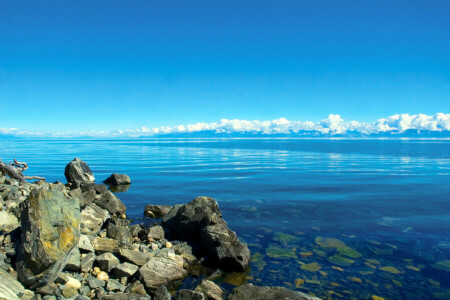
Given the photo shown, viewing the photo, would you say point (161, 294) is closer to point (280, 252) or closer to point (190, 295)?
point (190, 295)

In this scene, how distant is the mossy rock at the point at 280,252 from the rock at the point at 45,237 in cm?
862

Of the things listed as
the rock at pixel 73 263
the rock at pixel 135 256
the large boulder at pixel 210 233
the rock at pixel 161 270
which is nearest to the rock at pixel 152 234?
the large boulder at pixel 210 233

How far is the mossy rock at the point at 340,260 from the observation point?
1397 cm

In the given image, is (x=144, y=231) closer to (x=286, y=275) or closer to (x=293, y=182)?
(x=286, y=275)

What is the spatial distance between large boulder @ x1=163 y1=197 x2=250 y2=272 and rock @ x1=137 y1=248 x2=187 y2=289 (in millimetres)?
1647

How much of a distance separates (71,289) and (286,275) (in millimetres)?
7935

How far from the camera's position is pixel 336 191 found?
32.0 m

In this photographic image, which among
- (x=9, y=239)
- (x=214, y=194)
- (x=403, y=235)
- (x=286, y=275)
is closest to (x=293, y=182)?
(x=214, y=194)

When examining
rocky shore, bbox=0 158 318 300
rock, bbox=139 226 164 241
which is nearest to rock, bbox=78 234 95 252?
rocky shore, bbox=0 158 318 300

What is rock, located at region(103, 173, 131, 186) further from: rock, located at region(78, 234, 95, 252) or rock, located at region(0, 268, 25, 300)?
rock, located at region(0, 268, 25, 300)

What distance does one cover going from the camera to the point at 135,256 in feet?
41.7

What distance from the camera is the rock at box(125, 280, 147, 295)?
34.9 ft

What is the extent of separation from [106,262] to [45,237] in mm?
2364

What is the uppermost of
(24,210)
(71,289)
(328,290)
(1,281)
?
(24,210)
